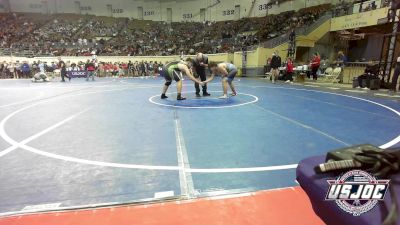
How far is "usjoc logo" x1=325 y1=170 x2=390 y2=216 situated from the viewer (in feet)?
3.54

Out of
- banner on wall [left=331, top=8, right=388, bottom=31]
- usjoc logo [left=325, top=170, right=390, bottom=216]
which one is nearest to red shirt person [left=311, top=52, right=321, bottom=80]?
banner on wall [left=331, top=8, right=388, bottom=31]

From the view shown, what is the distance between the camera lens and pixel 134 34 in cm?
3319

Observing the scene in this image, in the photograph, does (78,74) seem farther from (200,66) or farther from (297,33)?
(297,33)

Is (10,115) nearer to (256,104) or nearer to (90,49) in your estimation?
(256,104)

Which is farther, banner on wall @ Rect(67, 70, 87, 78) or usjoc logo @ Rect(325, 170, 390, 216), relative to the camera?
A: banner on wall @ Rect(67, 70, 87, 78)

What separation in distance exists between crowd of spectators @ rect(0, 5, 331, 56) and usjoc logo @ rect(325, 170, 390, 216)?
79.1 ft

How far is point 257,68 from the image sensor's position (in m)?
21.1

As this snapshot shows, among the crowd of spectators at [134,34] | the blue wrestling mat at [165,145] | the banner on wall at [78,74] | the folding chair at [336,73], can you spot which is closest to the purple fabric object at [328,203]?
the blue wrestling mat at [165,145]

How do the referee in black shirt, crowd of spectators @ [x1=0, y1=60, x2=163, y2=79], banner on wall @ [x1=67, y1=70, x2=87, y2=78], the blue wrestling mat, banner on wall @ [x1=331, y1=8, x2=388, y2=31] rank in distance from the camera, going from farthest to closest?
banner on wall @ [x1=67, y1=70, x2=87, y2=78]
crowd of spectators @ [x1=0, y1=60, x2=163, y2=79]
banner on wall @ [x1=331, y1=8, x2=388, y2=31]
the referee in black shirt
the blue wrestling mat

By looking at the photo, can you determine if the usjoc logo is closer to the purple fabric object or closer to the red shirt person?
the purple fabric object

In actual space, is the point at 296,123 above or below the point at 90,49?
below

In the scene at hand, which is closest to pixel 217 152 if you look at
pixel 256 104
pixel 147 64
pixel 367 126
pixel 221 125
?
pixel 221 125

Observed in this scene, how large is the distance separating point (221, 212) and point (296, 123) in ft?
12.4

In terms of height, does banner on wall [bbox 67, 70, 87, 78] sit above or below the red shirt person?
below
